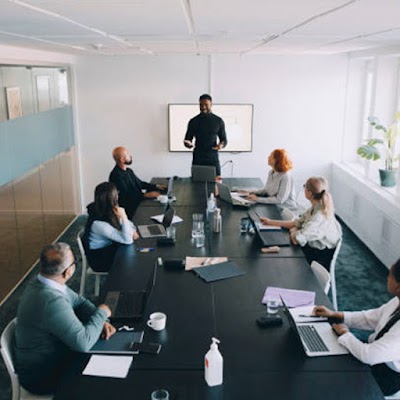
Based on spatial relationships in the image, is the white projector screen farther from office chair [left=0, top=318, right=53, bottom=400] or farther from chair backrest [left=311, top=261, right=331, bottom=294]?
office chair [left=0, top=318, right=53, bottom=400]

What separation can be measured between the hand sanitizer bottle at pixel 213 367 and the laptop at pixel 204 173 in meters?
4.33

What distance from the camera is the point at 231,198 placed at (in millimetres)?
5688

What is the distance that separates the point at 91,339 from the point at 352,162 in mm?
6480

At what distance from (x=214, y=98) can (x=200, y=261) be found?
14.8 ft

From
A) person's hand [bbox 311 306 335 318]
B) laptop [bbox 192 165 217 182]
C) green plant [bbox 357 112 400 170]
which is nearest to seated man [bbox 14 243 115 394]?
person's hand [bbox 311 306 335 318]

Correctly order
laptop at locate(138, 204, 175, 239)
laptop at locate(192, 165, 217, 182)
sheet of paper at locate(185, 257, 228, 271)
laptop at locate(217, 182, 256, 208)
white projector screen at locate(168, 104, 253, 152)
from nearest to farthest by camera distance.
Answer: sheet of paper at locate(185, 257, 228, 271) < laptop at locate(138, 204, 175, 239) < laptop at locate(217, 182, 256, 208) < laptop at locate(192, 165, 217, 182) < white projector screen at locate(168, 104, 253, 152)

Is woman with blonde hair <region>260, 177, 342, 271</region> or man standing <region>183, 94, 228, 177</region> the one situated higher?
man standing <region>183, 94, 228, 177</region>

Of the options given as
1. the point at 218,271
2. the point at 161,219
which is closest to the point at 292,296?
the point at 218,271

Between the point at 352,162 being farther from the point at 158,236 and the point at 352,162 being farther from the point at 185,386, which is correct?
the point at 185,386

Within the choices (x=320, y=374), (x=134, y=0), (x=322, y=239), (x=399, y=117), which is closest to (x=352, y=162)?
(x=399, y=117)

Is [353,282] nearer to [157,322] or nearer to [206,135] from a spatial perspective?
[206,135]

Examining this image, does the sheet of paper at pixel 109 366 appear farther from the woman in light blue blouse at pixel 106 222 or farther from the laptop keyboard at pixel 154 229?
the laptop keyboard at pixel 154 229

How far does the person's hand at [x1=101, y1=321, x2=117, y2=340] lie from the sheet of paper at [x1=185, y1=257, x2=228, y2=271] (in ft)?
3.44

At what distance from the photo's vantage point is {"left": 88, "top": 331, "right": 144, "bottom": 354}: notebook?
2.74 m
